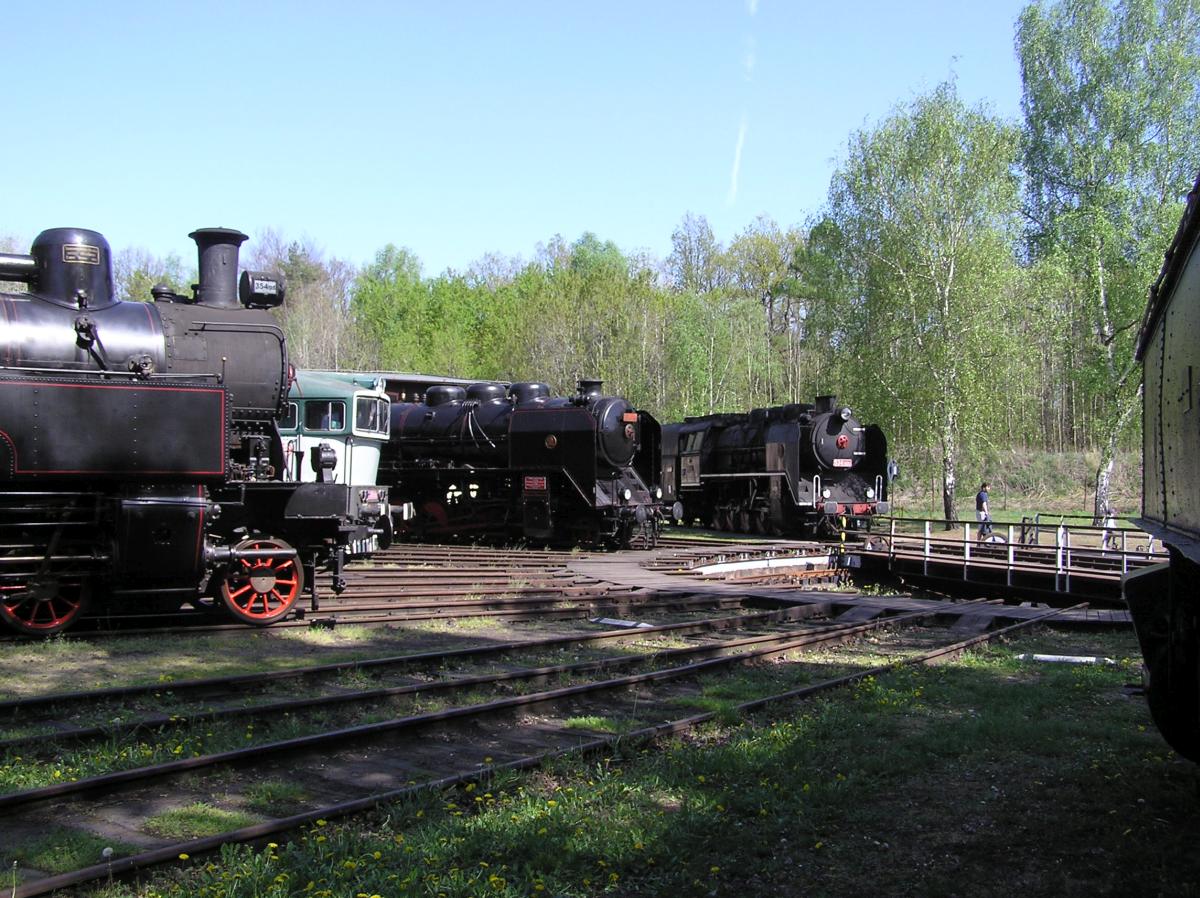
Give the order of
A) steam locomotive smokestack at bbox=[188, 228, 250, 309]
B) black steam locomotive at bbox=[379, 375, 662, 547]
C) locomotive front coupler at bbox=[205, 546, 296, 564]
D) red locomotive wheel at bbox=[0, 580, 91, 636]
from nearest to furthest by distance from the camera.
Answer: red locomotive wheel at bbox=[0, 580, 91, 636]
locomotive front coupler at bbox=[205, 546, 296, 564]
steam locomotive smokestack at bbox=[188, 228, 250, 309]
black steam locomotive at bbox=[379, 375, 662, 547]

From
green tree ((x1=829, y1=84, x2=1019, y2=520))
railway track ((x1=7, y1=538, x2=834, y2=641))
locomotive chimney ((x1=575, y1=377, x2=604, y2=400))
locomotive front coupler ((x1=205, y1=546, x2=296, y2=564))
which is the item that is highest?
green tree ((x1=829, y1=84, x2=1019, y2=520))

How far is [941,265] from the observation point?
3097 cm

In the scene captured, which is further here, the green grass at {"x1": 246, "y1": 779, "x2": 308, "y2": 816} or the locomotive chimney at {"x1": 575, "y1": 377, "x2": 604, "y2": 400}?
the locomotive chimney at {"x1": 575, "y1": 377, "x2": 604, "y2": 400}

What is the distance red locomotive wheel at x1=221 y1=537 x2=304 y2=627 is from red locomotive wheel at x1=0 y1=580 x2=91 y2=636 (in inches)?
54.9

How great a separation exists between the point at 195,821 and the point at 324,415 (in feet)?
41.4

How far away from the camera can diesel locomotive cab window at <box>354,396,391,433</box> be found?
1761cm

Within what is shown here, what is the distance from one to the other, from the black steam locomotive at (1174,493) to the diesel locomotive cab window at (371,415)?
13143 millimetres

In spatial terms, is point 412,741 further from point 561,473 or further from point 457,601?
point 561,473

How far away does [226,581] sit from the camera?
430 inches

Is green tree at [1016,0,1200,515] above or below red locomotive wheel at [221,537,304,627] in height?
above

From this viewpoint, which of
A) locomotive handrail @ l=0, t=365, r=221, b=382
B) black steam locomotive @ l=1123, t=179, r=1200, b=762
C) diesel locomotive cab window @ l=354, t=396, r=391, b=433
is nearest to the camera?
black steam locomotive @ l=1123, t=179, r=1200, b=762

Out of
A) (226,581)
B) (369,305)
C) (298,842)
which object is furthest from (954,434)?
(369,305)

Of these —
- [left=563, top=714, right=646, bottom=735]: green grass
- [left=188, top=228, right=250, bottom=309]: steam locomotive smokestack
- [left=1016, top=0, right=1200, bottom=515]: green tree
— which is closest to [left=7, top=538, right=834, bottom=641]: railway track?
[left=188, top=228, right=250, bottom=309]: steam locomotive smokestack

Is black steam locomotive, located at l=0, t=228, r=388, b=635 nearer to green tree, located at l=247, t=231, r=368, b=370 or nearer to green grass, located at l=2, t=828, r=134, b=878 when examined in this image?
green grass, located at l=2, t=828, r=134, b=878
